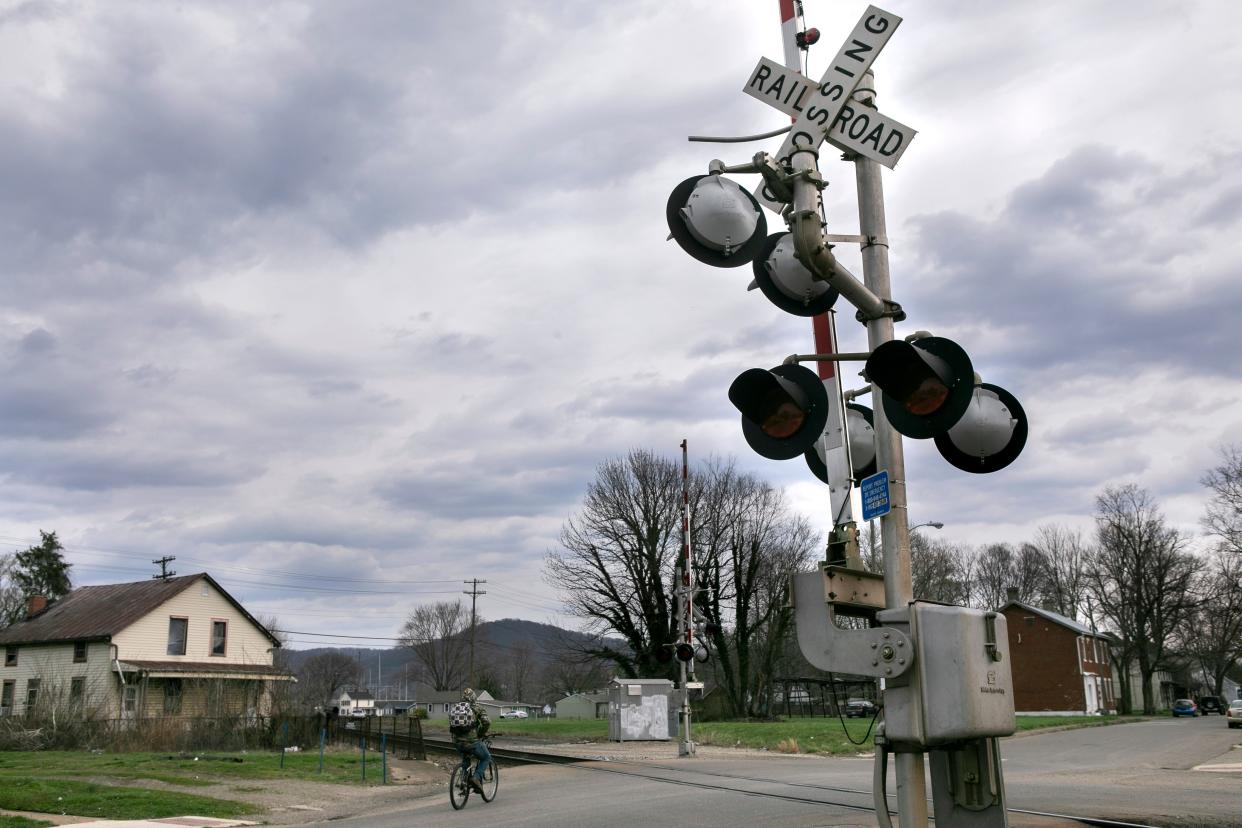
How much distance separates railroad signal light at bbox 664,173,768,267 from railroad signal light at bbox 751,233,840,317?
6.7 inches

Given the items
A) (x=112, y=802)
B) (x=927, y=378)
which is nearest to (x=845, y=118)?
(x=927, y=378)

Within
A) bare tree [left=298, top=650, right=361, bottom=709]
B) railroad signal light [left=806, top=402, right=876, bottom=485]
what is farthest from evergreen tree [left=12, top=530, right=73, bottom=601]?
railroad signal light [left=806, top=402, right=876, bottom=485]

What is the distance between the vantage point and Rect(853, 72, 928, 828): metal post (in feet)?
13.6

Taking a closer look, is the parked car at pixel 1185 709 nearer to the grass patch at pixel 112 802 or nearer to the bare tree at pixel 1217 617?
the bare tree at pixel 1217 617

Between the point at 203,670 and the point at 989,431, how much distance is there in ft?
147

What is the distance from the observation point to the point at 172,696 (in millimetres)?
42625

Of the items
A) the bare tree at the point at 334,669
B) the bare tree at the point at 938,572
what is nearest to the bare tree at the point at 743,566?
the bare tree at the point at 938,572

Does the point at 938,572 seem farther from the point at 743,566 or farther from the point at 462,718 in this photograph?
the point at 462,718

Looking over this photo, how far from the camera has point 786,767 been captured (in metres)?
20.1

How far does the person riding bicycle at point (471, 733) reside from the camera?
15.3 metres

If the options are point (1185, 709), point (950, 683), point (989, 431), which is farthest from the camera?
point (1185, 709)

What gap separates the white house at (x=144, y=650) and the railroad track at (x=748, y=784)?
2049 cm

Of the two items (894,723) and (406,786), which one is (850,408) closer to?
(894,723)

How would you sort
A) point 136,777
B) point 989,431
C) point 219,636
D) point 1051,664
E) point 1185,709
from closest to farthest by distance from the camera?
1. point 989,431
2. point 136,777
3. point 219,636
4. point 1051,664
5. point 1185,709
